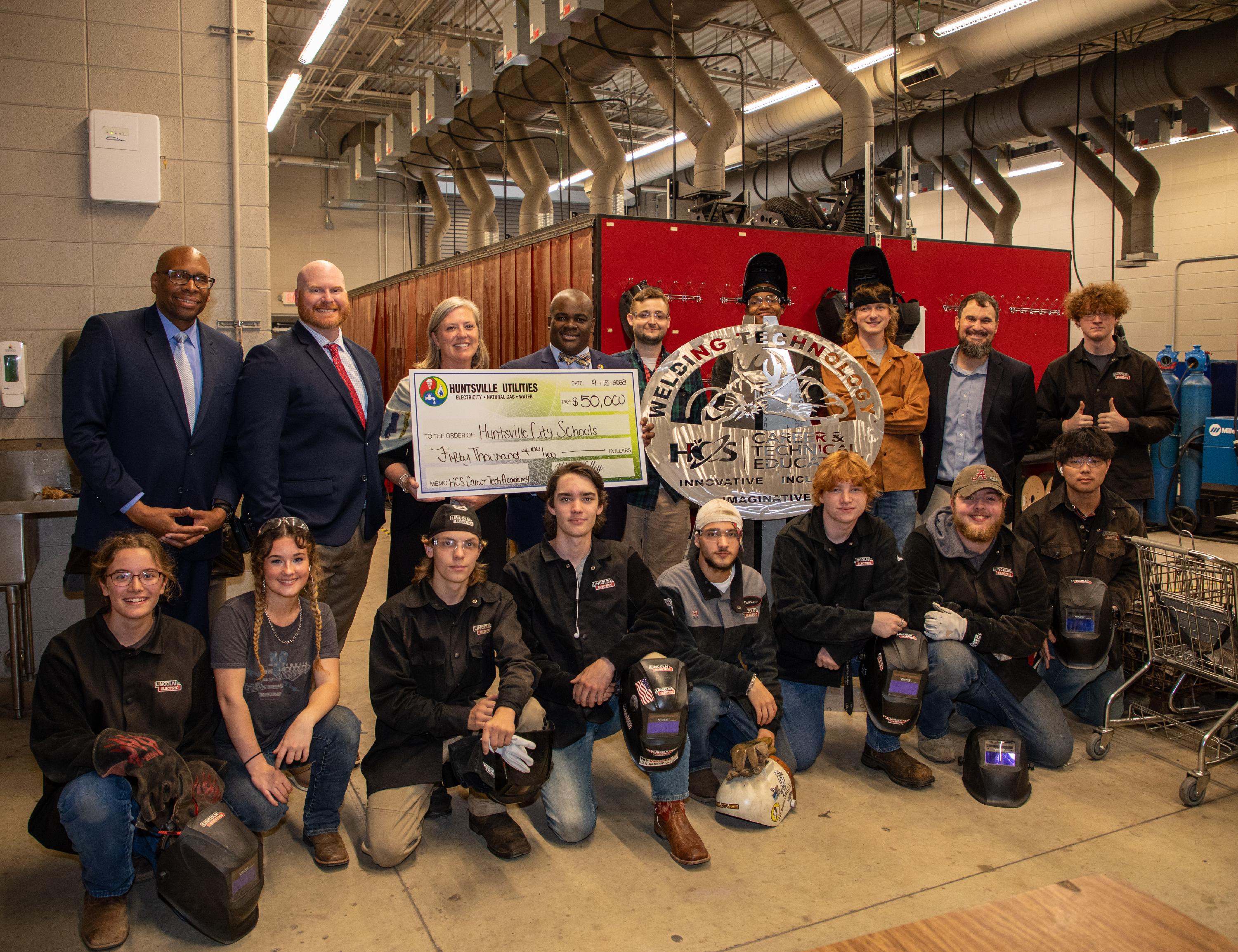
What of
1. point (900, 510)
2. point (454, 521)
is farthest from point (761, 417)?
point (454, 521)

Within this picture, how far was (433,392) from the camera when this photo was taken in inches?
141

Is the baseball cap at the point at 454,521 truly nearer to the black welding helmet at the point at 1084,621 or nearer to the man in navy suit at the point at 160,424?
the man in navy suit at the point at 160,424

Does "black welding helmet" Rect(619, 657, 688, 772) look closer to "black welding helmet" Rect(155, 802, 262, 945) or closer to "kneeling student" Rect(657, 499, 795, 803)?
"kneeling student" Rect(657, 499, 795, 803)

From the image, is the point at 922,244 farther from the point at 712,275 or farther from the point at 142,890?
the point at 142,890

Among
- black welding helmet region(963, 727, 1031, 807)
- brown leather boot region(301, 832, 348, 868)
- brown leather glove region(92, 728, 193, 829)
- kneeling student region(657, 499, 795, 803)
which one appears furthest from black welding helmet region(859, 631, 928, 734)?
brown leather glove region(92, 728, 193, 829)

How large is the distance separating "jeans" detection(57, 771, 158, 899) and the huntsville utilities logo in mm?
1626

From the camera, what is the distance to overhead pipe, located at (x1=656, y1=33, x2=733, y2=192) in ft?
30.3

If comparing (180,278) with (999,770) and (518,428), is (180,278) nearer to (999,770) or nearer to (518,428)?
(518,428)

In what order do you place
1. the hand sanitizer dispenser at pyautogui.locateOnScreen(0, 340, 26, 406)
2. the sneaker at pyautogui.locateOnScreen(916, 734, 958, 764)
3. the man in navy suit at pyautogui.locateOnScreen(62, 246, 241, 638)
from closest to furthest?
the man in navy suit at pyautogui.locateOnScreen(62, 246, 241, 638) → the sneaker at pyautogui.locateOnScreen(916, 734, 958, 764) → the hand sanitizer dispenser at pyautogui.locateOnScreen(0, 340, 26, 406)

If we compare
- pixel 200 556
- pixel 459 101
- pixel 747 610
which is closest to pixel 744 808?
pixel 747 610

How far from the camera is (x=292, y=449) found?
3.38 metres

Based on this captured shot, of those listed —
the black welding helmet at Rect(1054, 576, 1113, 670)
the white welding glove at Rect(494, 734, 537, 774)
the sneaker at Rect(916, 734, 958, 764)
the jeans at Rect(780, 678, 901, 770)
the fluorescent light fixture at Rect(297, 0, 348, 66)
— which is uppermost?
the fluorescent light fixture at Rect(297, 0, 348, 66)

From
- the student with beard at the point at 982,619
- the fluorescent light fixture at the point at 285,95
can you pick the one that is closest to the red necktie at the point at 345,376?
the student with beard at the point at 982,619

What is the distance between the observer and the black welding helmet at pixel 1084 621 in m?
3.79
